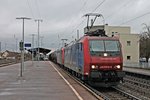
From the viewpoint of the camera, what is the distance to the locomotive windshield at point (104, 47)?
2103 centimetres

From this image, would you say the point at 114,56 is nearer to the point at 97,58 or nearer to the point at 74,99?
the point at 97,58

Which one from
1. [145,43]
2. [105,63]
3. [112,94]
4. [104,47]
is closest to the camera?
[112,94]

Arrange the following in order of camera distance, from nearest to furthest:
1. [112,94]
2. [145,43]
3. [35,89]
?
1. [112,94]
2. [35,89]
3. [145,43]

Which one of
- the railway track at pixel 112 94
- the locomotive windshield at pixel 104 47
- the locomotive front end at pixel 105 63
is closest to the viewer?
the railway track at pixel 112 94

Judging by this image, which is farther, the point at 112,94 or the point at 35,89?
the point at 35,89

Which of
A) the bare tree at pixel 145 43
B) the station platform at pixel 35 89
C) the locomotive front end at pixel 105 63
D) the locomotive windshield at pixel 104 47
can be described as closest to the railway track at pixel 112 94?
the locomotive front end at pixel 105 63

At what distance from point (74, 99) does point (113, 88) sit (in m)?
7.13

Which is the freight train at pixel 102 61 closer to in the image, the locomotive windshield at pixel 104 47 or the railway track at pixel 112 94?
the locomotive windshield at pixel 104 47

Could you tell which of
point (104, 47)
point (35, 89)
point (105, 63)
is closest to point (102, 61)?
point (105, 63)

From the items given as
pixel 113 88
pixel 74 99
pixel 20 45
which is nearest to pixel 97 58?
pixel 113 88

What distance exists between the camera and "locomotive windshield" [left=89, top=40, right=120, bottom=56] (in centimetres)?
2103

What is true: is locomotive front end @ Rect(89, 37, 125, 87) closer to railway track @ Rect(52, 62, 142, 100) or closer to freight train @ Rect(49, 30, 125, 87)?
freight train @ Rect(49, 30, 125, 87)

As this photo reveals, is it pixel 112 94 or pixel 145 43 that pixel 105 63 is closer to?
pixel 112 94

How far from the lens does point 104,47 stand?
21.3 meters
